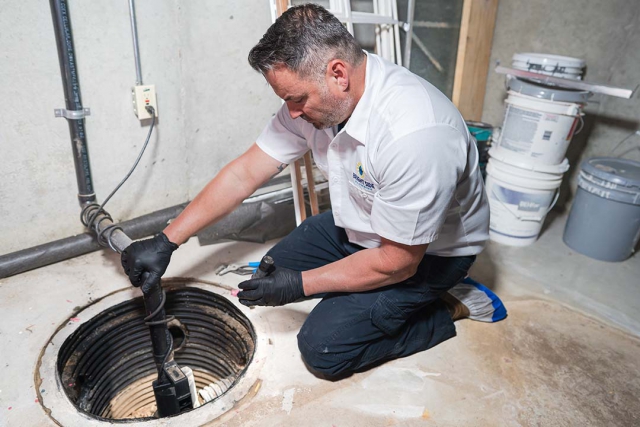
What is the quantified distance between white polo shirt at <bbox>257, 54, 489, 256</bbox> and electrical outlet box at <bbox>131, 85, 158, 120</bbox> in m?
0.73

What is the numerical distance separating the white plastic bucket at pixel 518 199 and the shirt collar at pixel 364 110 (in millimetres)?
1174

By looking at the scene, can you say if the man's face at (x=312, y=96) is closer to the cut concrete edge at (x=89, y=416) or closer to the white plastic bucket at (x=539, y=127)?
the cut concrete edge at (x=89, y=416)

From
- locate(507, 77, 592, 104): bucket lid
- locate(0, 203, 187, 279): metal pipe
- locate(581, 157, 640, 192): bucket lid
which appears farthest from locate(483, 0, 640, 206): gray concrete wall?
locate(0, 203, 187, 279): metal pipe

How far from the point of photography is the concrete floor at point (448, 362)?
1.26 meters

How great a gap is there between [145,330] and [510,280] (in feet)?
4.76

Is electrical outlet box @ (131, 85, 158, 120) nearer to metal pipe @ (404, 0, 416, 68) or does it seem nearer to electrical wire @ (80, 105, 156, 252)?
electrical wire @ (80, 105, 156, 252)

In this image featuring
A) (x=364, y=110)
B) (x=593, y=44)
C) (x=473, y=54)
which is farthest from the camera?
(x=473, y=54)

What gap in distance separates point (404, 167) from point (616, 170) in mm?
1478

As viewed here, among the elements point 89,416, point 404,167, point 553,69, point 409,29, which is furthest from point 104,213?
point 553,69


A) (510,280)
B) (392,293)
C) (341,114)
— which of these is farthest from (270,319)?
(510,280)

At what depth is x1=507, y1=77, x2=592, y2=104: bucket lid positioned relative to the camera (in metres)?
1.98

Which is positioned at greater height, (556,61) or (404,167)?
(556,61)

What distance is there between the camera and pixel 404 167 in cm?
105

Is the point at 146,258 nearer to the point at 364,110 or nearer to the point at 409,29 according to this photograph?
the point at 364,110
